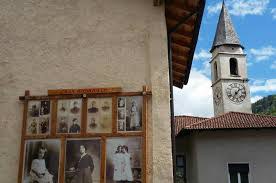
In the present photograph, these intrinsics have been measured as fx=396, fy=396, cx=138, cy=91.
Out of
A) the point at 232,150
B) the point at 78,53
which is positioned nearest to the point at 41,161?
the point at 78,53

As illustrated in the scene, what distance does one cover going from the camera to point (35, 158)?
20.7 ft

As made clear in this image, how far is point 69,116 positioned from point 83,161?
0.79 metres

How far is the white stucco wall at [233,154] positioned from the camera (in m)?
16.6

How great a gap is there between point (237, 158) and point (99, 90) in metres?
11.6

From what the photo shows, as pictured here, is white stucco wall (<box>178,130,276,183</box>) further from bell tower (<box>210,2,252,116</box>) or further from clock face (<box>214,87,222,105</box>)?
clock face (<box>214,87,222,105</box>)

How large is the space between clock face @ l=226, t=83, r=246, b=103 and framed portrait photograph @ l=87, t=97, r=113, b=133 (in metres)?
34.7

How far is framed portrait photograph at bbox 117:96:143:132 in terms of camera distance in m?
6.33

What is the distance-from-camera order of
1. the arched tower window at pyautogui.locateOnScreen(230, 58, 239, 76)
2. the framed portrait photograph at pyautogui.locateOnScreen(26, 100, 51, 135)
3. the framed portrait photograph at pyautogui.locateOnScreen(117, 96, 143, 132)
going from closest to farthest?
the framed portrait photograph at pyautogui.locateOnScreen(117, 96, 143, 132) → the framed portrait photograph at pyautogui.locateOnScreen(26, 100, 51, 135) → the arched tower window at pyautogui.locateOnScreen(230, 58, 239, 76)

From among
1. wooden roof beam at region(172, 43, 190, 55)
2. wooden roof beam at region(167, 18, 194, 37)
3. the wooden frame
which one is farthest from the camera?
wooden roof beam at region(172, 43, 190, 55)

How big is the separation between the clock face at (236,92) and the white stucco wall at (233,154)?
23.4 m

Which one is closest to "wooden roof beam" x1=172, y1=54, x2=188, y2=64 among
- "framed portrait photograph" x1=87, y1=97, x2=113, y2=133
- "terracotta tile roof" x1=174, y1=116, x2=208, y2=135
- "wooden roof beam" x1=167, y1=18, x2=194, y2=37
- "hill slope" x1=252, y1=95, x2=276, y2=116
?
"wooden roof beam" x1=167, y1=18, x2=194, y2=37

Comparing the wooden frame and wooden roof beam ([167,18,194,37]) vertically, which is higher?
wooden roof beam ([167,18,194,37])

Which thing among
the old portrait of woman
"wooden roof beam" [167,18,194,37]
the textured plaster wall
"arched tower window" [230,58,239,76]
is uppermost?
"arched tower window" [230,58,239,76]

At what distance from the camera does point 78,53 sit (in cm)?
688
